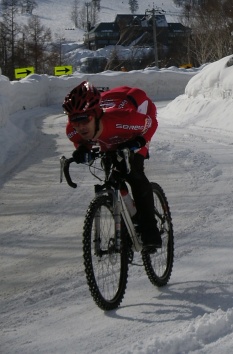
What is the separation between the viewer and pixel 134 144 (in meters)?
4.46

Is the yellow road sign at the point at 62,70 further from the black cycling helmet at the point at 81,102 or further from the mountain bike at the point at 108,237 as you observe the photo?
the black cycling helmet at the point at 81,102

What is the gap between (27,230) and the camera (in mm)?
7184

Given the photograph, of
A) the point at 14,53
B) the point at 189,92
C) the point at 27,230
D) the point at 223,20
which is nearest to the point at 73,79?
the point at 14,53

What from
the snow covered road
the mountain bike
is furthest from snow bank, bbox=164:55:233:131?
the mountain bike

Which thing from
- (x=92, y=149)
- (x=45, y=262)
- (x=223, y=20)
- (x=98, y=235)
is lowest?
(x=45, y=262)

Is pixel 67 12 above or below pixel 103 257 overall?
above

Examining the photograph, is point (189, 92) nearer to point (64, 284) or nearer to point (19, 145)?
point (19, 145)

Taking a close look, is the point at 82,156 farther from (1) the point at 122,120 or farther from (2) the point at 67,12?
(2) the point at 67,12

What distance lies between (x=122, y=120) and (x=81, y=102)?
1.33ft

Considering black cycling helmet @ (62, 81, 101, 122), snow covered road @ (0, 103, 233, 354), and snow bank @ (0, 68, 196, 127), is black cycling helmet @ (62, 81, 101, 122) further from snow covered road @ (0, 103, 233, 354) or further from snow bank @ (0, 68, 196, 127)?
snow bank @ (0, 68, 196, 127)

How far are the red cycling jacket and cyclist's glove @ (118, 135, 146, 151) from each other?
4.9 inches

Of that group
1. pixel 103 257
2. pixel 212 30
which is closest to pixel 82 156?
pixel 103 257

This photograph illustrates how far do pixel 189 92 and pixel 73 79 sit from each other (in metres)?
18.2

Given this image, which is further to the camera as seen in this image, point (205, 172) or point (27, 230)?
point (205, 172)
